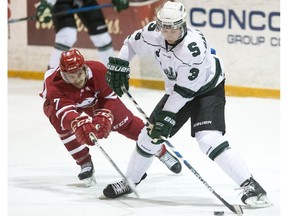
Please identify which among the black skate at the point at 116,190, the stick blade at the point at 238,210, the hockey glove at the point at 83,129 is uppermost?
the hockey glove at the point at 83,129

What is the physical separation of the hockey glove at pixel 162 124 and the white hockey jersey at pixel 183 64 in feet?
0.11

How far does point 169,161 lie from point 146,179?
16 centimetres

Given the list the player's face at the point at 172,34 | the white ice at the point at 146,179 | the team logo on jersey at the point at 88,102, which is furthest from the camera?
the team logo on jersey at the point at 88,102

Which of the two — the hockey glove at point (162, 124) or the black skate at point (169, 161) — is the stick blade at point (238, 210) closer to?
the hockey glove at point (162, 124)

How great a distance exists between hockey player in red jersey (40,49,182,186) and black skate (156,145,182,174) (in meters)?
0.20

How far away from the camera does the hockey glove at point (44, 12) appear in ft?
23.1

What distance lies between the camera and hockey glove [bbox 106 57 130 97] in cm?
409

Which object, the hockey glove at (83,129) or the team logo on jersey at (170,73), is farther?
the hockey glove at (83,129)

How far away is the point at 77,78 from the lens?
4.18 meters

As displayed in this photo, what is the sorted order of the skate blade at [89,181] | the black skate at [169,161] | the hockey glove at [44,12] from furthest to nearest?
the hockey glove at [44,12], the black skate at [169,161], the skate blade at [89,181]

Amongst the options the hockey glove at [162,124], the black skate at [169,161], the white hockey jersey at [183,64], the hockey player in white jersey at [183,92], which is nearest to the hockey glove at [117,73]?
the hockey player in white jersey at [183,92]

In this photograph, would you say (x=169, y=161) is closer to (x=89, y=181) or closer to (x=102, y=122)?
(x=89, y=181)

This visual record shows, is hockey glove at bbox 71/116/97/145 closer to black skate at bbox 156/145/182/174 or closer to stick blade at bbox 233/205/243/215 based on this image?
black skate at bbox 156/145/182/174

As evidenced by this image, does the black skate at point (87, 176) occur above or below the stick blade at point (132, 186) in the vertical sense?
below
